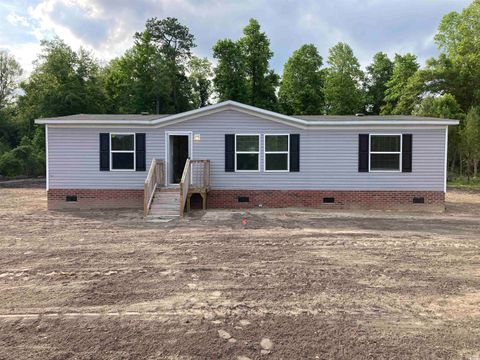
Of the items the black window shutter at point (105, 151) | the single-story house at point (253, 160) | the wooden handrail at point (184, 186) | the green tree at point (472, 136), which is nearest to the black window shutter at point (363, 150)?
the single-story house at point (253, 160)

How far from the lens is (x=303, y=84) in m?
35.7

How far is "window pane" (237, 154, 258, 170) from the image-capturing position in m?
12.3

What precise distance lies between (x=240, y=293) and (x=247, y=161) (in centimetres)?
808

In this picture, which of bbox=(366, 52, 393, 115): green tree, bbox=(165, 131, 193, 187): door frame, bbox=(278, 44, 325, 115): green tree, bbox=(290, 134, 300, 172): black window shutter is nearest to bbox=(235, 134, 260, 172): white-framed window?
bbox=(290, 134, 300, 172): black window shutter

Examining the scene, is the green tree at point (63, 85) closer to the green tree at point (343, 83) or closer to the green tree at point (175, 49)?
the green tree at point (175, 49)

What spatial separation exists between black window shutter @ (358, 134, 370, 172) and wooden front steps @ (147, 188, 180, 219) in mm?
6091

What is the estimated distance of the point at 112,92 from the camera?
123 feet

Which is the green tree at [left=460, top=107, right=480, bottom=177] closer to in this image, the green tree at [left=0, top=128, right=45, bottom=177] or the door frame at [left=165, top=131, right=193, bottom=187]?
the door frame at [left=165, top=131, right=193, bottom=187]

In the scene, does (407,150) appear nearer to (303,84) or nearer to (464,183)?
(464,183)

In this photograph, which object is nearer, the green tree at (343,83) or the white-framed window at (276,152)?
the white-framed window at (276,152)

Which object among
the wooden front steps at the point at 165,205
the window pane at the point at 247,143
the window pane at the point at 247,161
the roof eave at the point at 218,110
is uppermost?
the roof eave at the point at 218,110

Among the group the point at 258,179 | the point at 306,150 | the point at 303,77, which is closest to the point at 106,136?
the point at 258,179

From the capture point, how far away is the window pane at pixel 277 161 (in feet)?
40.2

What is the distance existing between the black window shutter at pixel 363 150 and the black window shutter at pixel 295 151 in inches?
78.9
